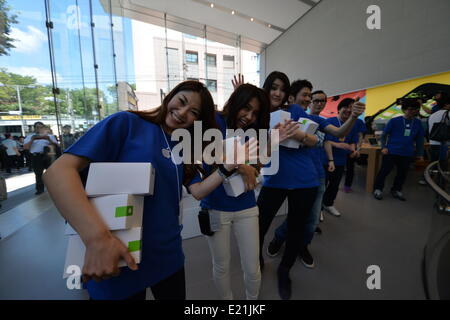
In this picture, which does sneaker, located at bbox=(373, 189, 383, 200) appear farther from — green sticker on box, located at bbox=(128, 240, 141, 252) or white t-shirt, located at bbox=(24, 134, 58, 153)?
white t-shirt, located at bbox=(24, 134, 58, 153)

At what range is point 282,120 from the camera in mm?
1031

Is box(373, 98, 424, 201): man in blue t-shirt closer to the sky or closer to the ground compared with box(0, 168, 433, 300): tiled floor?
closer to the sky

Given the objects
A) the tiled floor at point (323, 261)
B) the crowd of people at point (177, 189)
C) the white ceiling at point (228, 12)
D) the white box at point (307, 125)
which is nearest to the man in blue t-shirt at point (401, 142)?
the tiled floor at point (323, 261)

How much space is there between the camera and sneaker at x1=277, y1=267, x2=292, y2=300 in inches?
48.6

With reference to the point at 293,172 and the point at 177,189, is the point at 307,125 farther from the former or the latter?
the point at 177,189

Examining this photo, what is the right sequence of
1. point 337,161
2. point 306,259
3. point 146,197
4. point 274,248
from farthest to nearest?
point 337,161 < point 274,248 < point 306,259 < point 146,197

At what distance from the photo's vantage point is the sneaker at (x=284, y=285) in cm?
124

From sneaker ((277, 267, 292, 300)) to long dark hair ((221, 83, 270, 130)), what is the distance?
1.05m

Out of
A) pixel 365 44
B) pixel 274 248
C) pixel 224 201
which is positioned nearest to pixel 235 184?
pixel 224 201

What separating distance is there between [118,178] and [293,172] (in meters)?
0.98

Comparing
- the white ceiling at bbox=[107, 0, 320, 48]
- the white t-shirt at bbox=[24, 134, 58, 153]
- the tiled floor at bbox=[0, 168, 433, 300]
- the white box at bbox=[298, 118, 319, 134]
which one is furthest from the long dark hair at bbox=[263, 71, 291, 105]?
the white ceiling at bbox=[107, 0, 320, 48]
